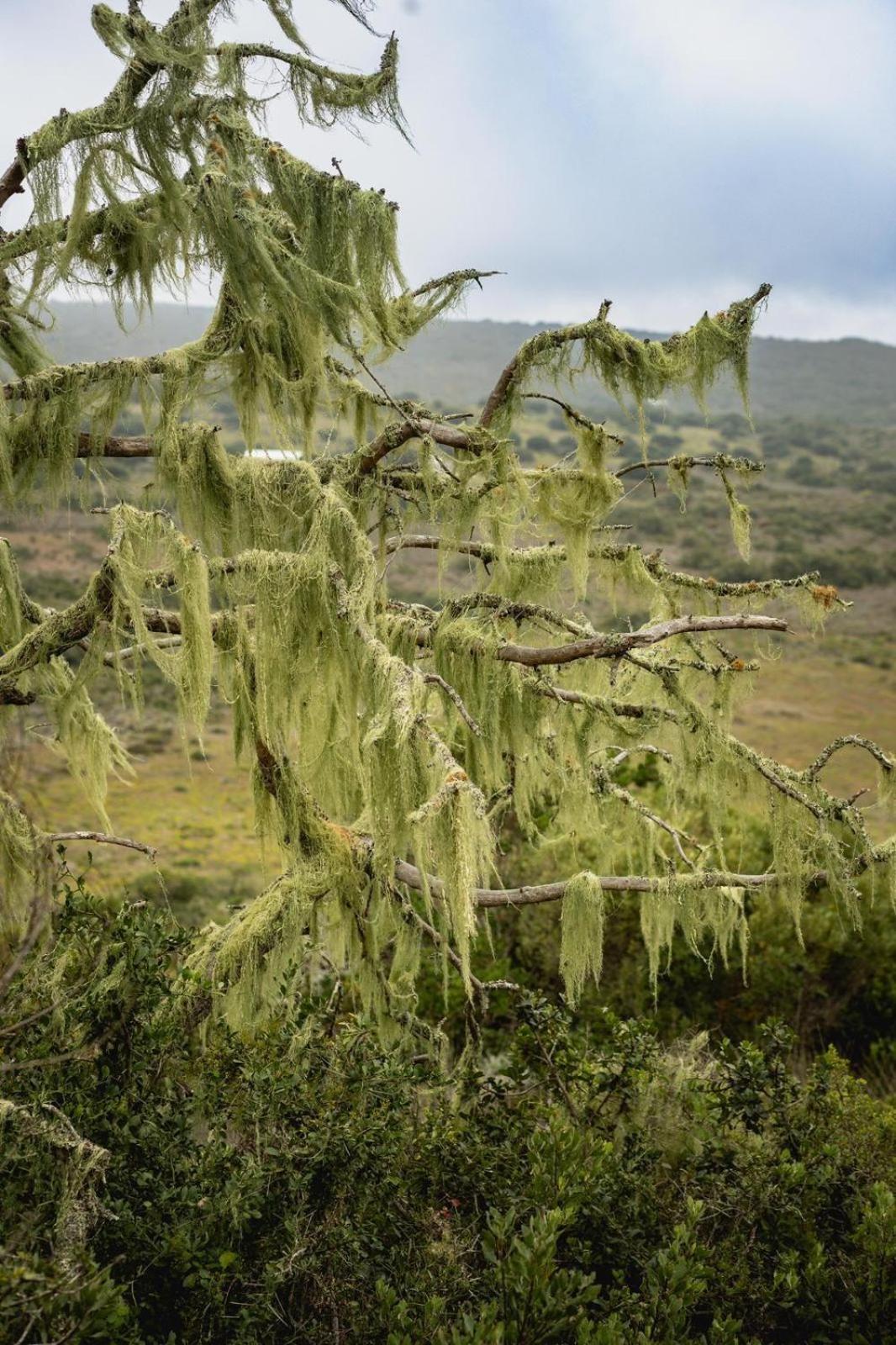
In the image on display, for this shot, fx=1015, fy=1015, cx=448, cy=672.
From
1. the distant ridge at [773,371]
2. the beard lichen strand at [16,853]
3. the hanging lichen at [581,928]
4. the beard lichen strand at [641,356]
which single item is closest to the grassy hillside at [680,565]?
the beard lichen strand at [641,356]

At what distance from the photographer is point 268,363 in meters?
4.43

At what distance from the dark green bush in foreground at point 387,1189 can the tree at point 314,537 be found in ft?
1.45

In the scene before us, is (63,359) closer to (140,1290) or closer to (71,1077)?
(71,1077)

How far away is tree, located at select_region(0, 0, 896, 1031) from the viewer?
146 inches

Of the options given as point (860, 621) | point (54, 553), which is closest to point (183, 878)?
point (54, 553)

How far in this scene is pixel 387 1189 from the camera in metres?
3.29

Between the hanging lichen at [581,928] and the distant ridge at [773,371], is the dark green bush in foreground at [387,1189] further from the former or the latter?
the distant ridge at [773,371]

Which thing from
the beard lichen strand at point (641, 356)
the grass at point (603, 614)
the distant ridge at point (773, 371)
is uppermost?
the distant ridge at point (773, 371)

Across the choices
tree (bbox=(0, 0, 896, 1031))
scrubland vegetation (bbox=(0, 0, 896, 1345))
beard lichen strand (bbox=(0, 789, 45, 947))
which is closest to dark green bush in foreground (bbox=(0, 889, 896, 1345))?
scrubland vegetation (bbox=(0, 0, 896, 1345))

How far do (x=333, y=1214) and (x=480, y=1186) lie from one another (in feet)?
2.17

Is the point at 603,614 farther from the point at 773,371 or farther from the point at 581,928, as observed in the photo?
the point at 773,371

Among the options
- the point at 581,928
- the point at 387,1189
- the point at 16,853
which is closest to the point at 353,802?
the point at 581,928

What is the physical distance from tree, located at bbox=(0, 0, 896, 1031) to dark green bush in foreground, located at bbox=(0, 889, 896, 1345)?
442 mm

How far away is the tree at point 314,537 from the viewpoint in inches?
146
